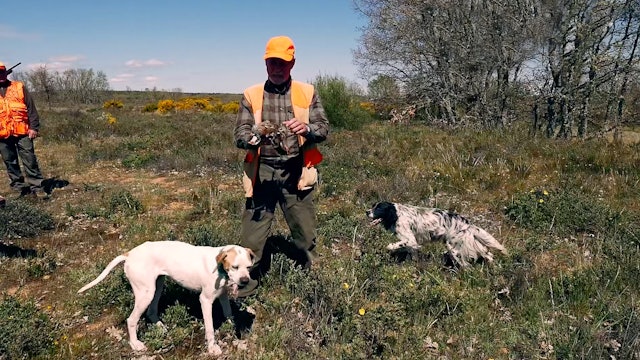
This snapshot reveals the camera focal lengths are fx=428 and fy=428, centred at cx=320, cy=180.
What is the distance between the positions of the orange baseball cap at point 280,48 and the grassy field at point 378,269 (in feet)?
6.62

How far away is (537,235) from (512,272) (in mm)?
1501

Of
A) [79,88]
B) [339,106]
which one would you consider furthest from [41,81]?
[339,106]

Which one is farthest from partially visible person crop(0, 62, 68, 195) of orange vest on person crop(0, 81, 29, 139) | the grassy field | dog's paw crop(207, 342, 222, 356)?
dog's paw crop(207, 342, 222, 356)

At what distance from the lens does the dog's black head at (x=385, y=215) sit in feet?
16.7

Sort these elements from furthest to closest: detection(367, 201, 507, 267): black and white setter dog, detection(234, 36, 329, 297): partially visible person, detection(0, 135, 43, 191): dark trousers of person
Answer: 1. detection(0, 135, 43, 191): dark trousers of person
2. detection(367, 201, 507, 267): black and white setter dog
3. detection(234, 36, 329, 297): partially visible person

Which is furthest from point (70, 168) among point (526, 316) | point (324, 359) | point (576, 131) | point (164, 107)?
point (164, 107)

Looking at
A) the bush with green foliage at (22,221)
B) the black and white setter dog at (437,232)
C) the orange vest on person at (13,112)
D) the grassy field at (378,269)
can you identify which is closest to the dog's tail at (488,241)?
the black and white setter dog at (437,232)

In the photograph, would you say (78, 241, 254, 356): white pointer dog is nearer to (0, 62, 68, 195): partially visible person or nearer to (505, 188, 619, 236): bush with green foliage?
(505, 188, 619, 236): bush with green foliage

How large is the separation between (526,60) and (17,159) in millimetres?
13308

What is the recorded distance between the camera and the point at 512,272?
4215 mm

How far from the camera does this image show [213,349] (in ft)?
11.2

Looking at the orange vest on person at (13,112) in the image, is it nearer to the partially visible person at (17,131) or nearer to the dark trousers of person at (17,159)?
the partially visible person at (17,131)

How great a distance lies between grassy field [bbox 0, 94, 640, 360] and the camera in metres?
3.41

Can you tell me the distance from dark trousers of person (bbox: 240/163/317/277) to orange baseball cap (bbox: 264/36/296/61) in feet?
3.28
